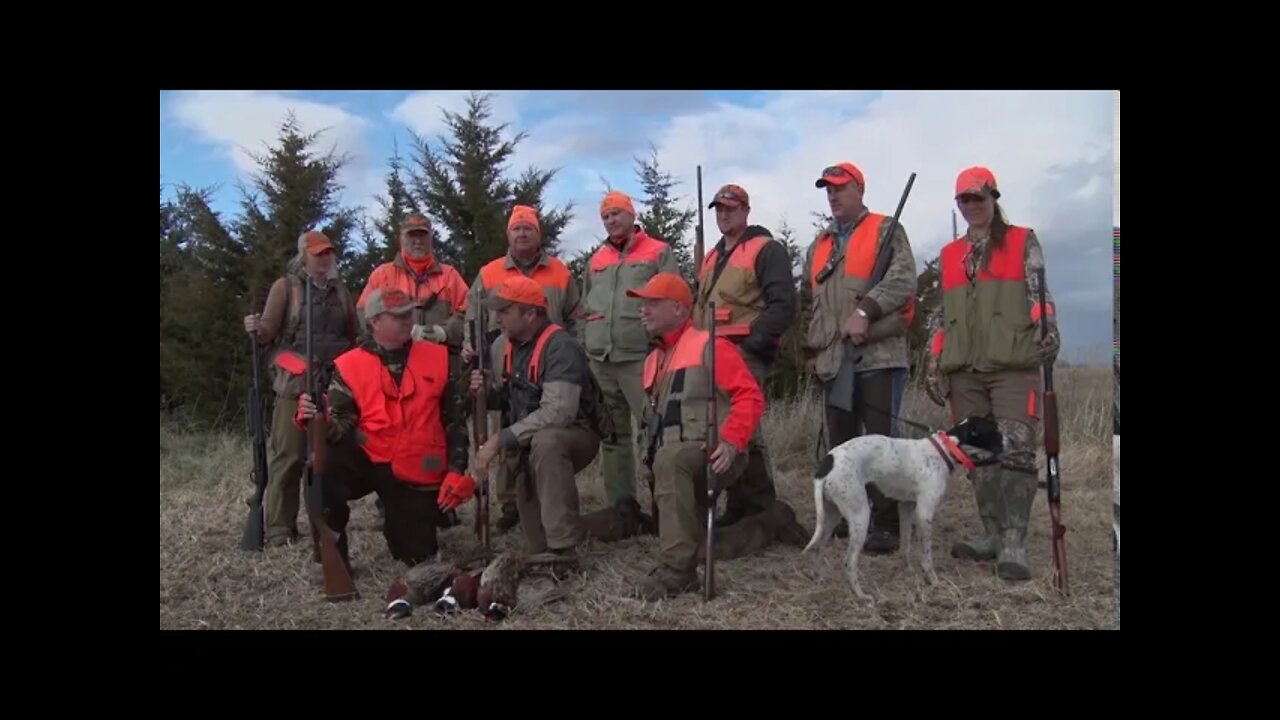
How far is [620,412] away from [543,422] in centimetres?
139

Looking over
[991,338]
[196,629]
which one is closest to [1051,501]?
[991,338]

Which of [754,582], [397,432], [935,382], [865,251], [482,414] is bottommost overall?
[754,582]

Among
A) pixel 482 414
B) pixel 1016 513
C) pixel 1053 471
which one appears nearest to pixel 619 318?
pixel 482 414

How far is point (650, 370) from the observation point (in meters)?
5.39

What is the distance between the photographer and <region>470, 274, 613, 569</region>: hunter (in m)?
5.23

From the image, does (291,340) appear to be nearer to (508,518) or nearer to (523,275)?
(523,275)

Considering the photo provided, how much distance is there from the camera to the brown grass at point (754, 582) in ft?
15.2

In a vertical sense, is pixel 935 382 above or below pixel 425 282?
below

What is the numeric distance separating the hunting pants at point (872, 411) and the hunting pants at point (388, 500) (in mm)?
2502

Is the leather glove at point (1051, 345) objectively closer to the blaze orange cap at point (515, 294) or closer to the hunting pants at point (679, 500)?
the hunting pants at point (679, 500)

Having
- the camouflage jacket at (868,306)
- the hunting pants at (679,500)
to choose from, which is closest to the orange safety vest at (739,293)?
the camouflage jacket at (868,306)

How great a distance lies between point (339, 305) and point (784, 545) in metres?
3.43

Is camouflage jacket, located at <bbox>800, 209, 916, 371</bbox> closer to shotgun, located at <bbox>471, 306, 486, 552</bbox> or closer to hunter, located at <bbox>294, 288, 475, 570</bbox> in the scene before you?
shotgun, located at <bbox>471, 306, 486, 552</bbox>

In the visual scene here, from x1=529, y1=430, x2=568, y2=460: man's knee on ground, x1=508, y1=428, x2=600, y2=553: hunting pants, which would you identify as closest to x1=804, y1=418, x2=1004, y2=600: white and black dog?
x1=508, y1=428, x2=600, y2=553: hunting pants
